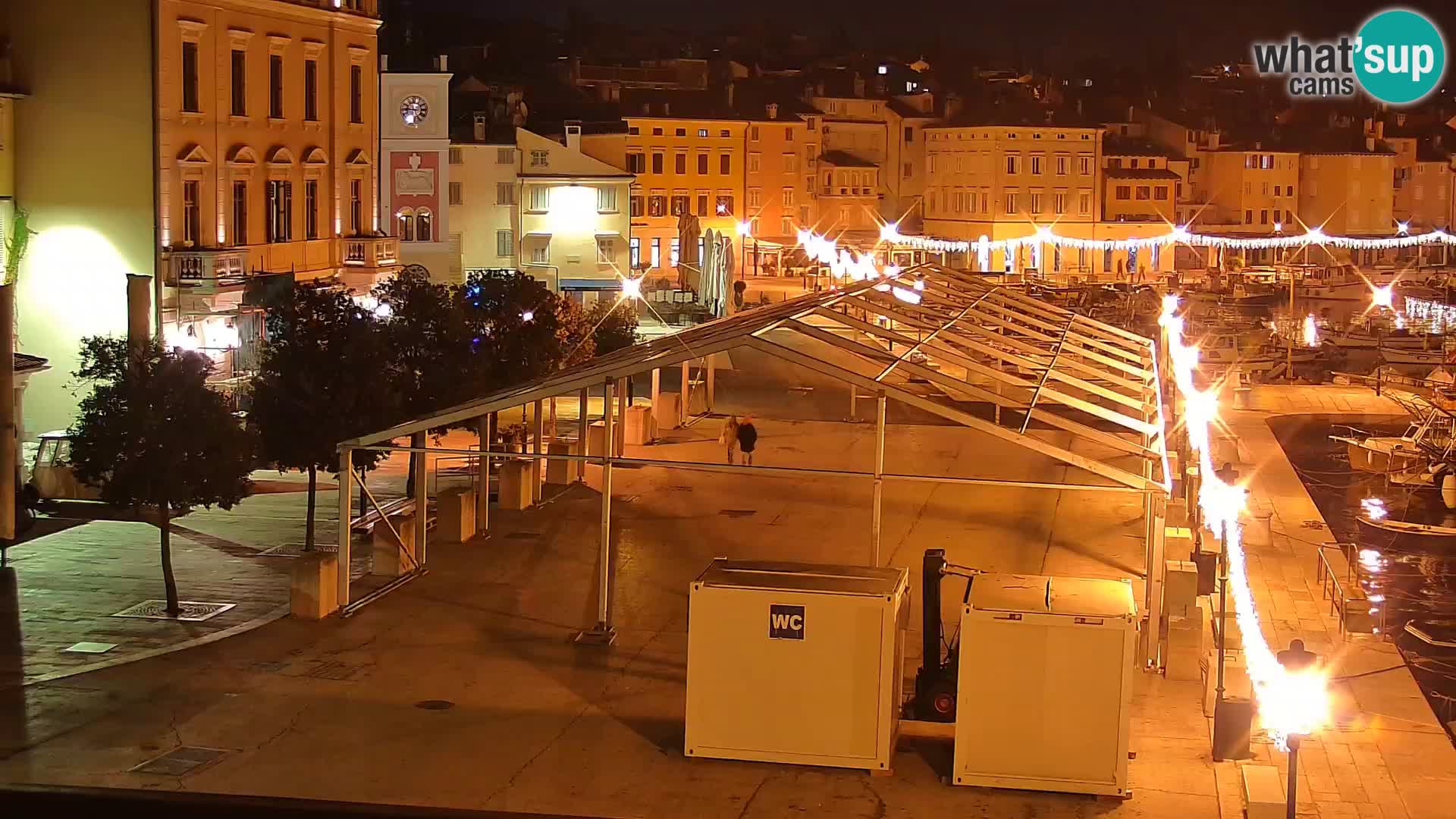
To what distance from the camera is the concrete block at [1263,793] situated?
41.6ft

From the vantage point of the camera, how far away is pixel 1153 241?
95.6m

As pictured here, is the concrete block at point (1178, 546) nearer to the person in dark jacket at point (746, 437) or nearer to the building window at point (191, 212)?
the person in dark jacket at point (746, 437)

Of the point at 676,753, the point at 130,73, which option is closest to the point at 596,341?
the point at 130,73

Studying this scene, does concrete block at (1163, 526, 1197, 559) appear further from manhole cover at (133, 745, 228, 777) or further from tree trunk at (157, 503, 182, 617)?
tree trunk at (157, 503, 182, 617)

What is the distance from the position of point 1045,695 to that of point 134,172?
25.5m

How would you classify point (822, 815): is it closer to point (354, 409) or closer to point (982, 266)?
point (354, 409)

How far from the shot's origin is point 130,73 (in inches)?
1323

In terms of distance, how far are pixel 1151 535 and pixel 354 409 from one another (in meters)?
10.1

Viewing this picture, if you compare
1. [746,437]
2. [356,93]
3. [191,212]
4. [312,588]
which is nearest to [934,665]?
[312,588]

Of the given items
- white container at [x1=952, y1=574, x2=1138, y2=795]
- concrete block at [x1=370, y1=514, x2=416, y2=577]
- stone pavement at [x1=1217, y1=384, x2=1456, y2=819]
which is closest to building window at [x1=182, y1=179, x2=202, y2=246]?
concrete block at [x1=370, y1=514, x2=416, y2=577]

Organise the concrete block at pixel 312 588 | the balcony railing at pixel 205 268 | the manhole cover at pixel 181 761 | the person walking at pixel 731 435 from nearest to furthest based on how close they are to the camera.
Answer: the manhole cover at pixel 181 761, the concrete block at pixel 312 588, the person walking at pixel 731 435, the balcony railing at pixel 205 268

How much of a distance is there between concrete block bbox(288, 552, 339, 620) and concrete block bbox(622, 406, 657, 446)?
13.7 m

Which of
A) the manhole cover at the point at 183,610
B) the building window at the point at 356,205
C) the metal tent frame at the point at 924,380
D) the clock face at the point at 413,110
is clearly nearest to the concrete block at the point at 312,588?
the metal tent frame at the point at 924,380

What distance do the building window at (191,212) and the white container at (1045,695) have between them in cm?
2530
